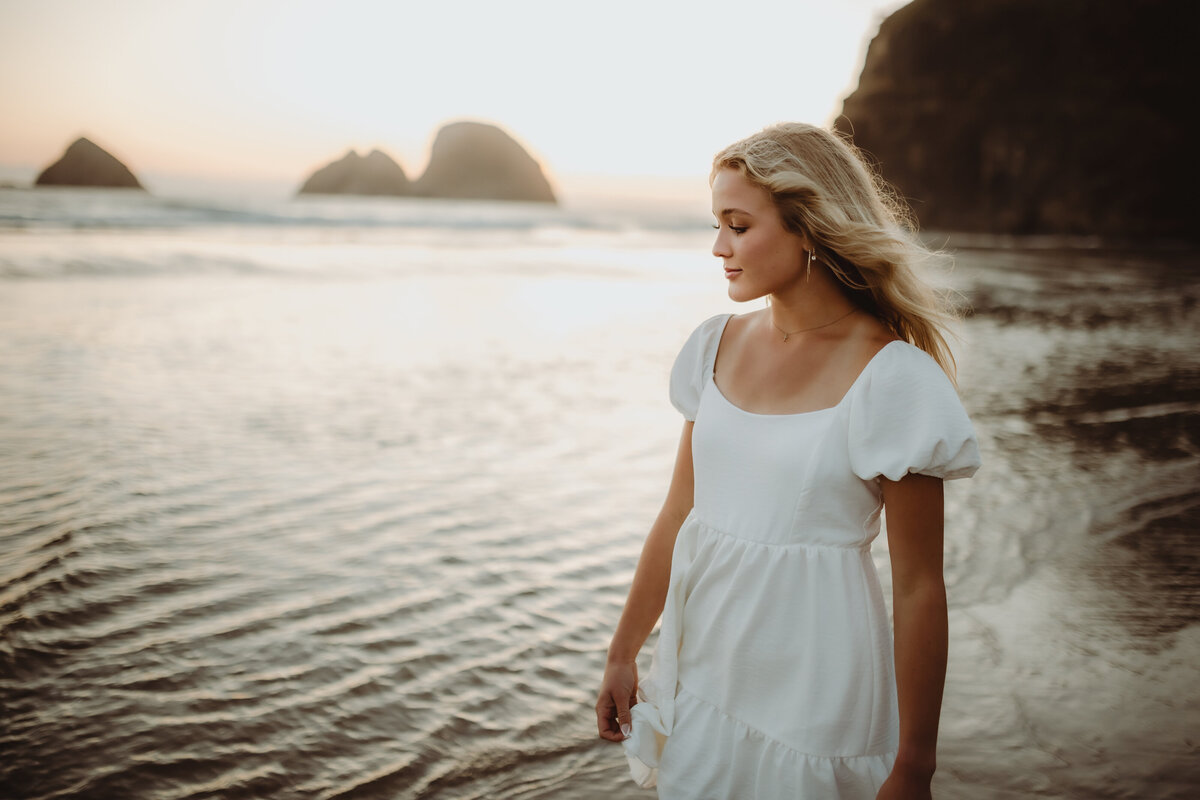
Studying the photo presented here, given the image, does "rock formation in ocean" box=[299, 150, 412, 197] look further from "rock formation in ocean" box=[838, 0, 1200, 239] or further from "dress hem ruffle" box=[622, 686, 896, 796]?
"dress hem ruffle" box=[622, 686, 896, 796]

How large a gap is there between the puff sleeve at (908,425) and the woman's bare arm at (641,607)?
0.51 m

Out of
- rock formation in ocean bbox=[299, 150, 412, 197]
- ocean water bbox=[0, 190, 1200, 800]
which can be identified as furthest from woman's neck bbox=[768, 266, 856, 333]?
rock formation in ocean bbox=[299, 150, 412, 197]

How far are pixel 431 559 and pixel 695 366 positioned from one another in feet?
11.0

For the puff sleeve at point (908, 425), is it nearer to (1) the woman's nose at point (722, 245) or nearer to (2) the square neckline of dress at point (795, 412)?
(2) the square neckline of dress at point (795, 412)

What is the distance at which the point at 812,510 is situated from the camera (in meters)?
1.55

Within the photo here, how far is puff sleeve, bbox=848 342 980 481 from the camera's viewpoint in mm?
1431

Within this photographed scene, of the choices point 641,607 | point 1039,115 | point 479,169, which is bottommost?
point 641,607

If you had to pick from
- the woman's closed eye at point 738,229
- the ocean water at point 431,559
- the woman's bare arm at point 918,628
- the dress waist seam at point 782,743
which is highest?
the woman's closed eye at point 738,229

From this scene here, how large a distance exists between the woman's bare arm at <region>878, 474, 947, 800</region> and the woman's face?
46 centimetres

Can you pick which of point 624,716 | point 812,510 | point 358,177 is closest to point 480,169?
point 358,177

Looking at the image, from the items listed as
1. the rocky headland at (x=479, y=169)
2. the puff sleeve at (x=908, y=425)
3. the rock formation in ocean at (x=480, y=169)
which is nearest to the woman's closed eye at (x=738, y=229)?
the puff sleeve at (x=908, y=425)

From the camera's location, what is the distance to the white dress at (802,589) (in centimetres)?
148

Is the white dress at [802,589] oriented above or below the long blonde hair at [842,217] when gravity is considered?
below

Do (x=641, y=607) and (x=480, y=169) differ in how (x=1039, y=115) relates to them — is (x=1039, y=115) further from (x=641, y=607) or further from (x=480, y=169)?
(x=480, y=169)
